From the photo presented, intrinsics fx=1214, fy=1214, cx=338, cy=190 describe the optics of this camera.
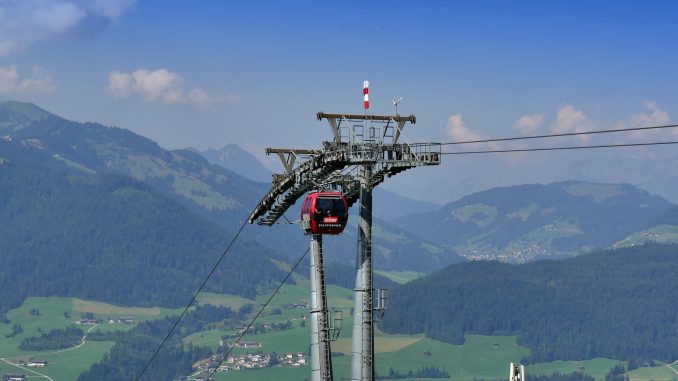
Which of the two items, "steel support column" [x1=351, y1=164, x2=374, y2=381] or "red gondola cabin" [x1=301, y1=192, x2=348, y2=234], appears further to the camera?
"red gondola cabin" [x1=301, y1=192, x2=348, y2=234]

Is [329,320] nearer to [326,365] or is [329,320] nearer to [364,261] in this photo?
[326,365]

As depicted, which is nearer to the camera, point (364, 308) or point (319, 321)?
point (364, 308)

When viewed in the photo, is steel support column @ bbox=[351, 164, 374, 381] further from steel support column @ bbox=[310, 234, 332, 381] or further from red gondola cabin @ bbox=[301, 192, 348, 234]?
steel support column @ bbox=[310, 234, 332, 381]

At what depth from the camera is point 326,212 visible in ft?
217

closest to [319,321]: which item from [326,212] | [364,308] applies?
[326,212]

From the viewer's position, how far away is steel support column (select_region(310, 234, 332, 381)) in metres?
70.3

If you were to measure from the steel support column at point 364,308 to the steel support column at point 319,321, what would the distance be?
9426 mm

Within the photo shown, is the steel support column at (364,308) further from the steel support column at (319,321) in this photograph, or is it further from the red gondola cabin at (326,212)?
the steel support column at (319,321)

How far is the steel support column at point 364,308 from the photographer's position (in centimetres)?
6044

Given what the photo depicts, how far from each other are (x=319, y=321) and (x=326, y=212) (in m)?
7.74

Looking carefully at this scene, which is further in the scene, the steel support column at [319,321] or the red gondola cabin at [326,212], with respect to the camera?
the steel support column at [319,321]

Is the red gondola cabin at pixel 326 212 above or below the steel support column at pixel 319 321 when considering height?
above

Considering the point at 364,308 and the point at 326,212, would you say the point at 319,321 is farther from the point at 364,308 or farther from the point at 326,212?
the point at 364,308

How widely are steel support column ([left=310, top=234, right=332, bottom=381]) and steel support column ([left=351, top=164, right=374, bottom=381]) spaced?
30.9 ft
